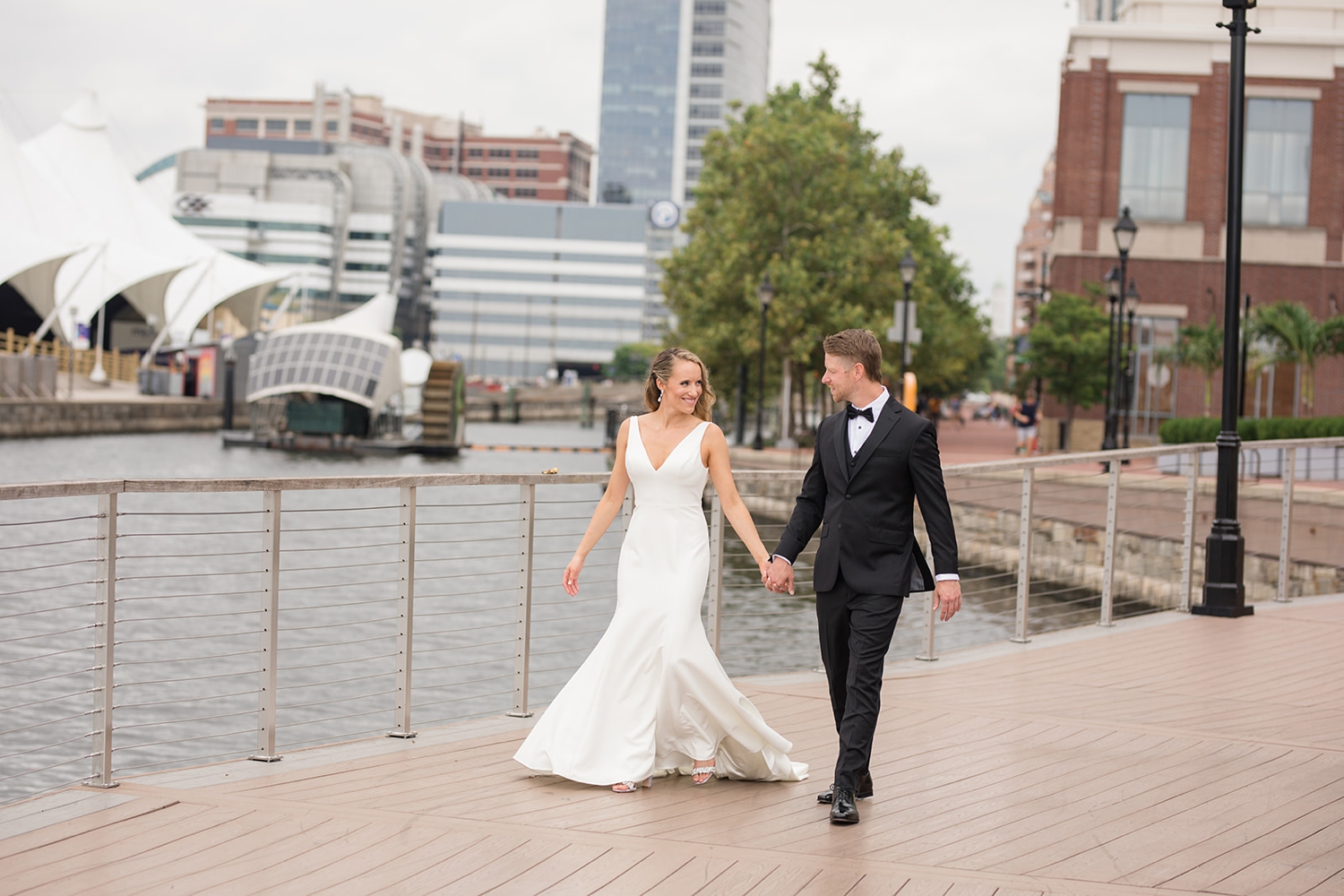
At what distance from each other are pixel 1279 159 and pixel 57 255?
63.4 m

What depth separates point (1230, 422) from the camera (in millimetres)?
11805

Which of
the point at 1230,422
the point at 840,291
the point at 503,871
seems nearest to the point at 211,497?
the point at 840,291

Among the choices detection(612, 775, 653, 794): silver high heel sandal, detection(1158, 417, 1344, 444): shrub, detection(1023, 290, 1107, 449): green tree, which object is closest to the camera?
detection(612, 775, 653, 794): silver high heel sandal

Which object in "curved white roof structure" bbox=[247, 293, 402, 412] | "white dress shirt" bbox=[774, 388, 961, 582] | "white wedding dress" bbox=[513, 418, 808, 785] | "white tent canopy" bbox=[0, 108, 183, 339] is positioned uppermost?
"white tent canopy" bbox=[0, 108, 183, 339]

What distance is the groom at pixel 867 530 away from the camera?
5316 millimetres

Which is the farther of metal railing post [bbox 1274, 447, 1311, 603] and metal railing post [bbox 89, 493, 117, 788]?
metal railing post [bbox 1274, 447, 1311, 603]

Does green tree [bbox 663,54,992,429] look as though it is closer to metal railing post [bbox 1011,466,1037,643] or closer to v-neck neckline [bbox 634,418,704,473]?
metal railing post [bbox 1011,466,1037,643]

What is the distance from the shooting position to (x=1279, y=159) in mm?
45188

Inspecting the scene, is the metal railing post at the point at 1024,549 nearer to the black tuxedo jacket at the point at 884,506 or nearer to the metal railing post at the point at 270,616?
the black tuxedo jacket at the point at 884,506

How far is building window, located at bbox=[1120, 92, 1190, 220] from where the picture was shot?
4512cm

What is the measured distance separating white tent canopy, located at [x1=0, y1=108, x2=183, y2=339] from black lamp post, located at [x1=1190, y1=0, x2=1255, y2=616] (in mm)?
76208

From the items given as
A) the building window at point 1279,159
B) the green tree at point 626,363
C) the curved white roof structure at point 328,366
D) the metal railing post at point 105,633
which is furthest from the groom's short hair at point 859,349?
the green tree at point 626,363

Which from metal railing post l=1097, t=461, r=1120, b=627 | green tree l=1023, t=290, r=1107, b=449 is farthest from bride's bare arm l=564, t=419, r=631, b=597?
green tree l=1023, t=290, r=1107, b=449

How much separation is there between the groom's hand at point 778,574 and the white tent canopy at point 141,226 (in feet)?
311
